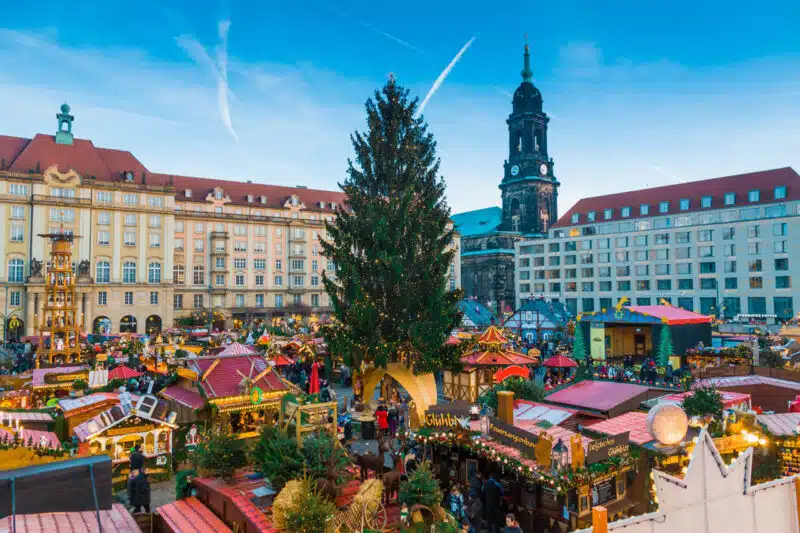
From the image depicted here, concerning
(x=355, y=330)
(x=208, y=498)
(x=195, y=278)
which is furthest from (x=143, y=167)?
(x=208, y=498)

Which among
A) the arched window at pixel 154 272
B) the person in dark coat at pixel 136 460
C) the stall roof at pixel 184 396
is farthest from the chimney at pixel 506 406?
the arched window at pixel 154 272

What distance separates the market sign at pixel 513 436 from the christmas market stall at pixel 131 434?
8983mm

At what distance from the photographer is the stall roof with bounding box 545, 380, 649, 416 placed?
14.6m

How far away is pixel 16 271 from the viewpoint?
58.3 meters

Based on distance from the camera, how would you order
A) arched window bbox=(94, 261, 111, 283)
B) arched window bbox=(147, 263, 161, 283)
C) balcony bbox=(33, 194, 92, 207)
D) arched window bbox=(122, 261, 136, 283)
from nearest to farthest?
1. balcony bbox=(33, 194, 92, 207)
2. arched window bbox=(94, 261, 111, 283)
3. arched window bbox=(122, 261, 136, 283)
4. arched window bbox=(147, 263, 161, 283)

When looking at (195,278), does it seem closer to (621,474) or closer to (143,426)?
(143,426)

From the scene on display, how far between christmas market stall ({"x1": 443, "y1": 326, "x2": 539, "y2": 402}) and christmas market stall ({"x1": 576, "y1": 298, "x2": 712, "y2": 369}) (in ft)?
40.5

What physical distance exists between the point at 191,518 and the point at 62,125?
68611 mm

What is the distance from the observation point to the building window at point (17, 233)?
58.1 meters

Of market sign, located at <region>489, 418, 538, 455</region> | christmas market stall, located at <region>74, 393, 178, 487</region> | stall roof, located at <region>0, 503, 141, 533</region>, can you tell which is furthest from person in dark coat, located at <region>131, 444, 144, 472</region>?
market sign, located at <region>489, 418, 538, 455</region>

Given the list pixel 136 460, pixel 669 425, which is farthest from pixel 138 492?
pixel 669 425

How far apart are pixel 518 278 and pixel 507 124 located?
28299 mm

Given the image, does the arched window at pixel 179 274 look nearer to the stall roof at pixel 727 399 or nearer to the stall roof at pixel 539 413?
the stall roof at pixel 539 413

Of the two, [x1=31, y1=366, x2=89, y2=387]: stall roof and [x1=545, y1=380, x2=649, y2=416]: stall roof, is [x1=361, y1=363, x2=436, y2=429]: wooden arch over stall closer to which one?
[x1=545, y1=380, x2=649, y2=416]: stall roof
